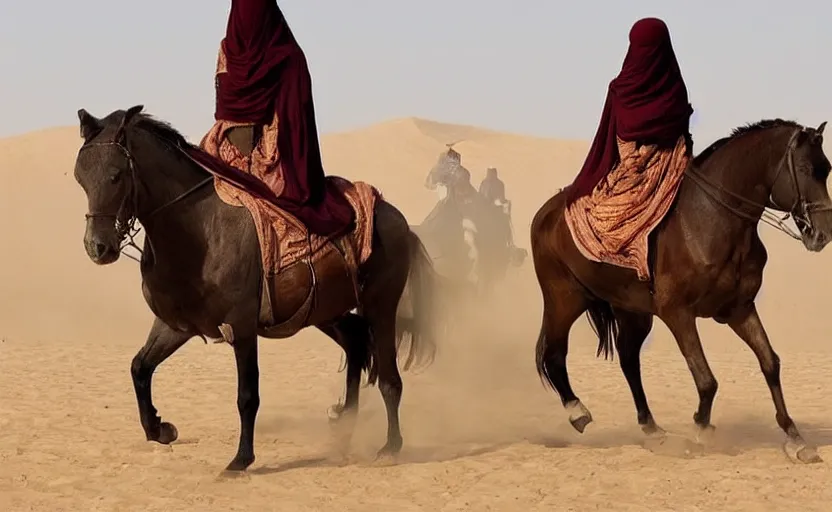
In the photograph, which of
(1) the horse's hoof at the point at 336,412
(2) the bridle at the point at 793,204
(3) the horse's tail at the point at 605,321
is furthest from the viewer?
(3) the horse's tail at the point at 605,321

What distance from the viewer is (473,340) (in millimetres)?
15781

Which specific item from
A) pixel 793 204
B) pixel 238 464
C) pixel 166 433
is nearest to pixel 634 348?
pixel 793 204

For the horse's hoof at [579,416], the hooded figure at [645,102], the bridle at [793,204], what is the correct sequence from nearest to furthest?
1. the bridle at [793,204]
2. the hooded figure at [645,102]
3. the horse's hoof at [579,416]

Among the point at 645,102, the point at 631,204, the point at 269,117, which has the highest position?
the point at 645,102

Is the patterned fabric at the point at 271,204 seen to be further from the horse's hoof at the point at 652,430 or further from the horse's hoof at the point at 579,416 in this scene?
the horse's hoof at the point at 652,430

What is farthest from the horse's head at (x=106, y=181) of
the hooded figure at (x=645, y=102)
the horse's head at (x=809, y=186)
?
the horse's head at (x=809, y=186)

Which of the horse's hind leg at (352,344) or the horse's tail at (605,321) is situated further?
the horse's tail at (605,321)

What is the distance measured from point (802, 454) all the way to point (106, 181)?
201 inches

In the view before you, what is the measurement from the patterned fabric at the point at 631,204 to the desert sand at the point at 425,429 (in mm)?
1502

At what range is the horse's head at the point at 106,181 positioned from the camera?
26.4ft

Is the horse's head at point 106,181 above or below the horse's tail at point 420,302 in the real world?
above

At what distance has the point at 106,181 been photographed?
8133 millimetres

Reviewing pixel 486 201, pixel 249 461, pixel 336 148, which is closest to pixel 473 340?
pixel 486 201

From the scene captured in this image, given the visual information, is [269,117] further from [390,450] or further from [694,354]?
[694,354]
